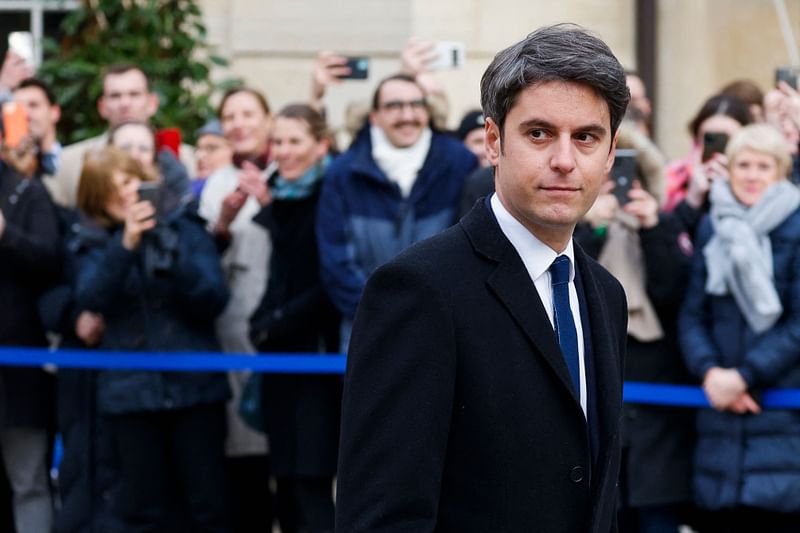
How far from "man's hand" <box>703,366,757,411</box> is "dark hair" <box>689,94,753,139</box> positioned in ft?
4.84

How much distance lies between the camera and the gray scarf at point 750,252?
6051 millimetres

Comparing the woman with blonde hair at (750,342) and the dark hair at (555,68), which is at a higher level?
the dark hair at (555,68)

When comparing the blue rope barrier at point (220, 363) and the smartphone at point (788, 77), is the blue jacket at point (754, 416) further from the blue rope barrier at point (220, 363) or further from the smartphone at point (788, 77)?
the smartphone at point (788, 77)

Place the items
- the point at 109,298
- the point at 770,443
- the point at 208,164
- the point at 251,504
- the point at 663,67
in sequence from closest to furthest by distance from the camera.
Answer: the point at 770,443 → the point at 109,298 → the point at 251,504 → the point at 208,164 → the point at 663,67

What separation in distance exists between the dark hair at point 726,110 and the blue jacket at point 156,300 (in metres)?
2.39

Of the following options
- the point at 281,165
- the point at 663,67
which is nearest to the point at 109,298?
the point at 281,165

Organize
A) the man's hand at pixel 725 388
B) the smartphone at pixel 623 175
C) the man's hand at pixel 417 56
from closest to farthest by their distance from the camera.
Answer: the man's hand at pixel 725 388 < the smartphone at pixel 623 175 < the man's hand at pixel 417 56

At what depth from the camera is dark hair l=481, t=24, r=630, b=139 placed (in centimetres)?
261

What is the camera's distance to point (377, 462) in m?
2.61

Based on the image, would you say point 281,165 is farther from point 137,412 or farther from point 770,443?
point 770,443

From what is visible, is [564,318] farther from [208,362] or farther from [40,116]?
[40,116]

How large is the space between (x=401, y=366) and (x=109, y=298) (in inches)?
172

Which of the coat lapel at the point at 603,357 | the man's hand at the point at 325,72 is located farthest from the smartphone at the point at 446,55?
the coat lapel at the point at 603,357

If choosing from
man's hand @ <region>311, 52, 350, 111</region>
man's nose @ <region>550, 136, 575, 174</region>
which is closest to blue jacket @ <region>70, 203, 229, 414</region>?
man's hand @ <region>311, 52, 350, 111</region>
